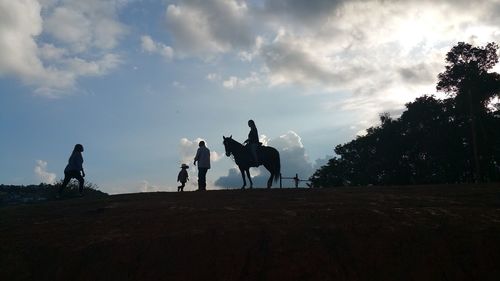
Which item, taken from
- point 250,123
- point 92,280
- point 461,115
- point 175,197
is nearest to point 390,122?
point 461,115

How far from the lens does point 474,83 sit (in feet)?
128

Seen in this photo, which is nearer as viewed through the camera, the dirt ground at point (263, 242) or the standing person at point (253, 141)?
the dirt ground at point (263, 242)

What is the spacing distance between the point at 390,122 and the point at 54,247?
3835 centimetres

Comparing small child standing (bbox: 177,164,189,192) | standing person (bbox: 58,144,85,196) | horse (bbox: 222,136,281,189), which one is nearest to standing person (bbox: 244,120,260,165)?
horse (bbox: 222,136,281,189)

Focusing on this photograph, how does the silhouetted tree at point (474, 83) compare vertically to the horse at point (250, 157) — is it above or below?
above

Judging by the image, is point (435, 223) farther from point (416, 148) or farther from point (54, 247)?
point (416, 148)

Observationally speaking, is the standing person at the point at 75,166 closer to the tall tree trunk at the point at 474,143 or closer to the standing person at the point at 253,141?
the standing person at the point at 253,141

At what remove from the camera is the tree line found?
124ft

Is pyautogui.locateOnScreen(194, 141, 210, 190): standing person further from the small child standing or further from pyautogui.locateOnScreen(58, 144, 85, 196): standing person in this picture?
pyautogui.locateOnScreen(58, 144, 85, 196): standing person

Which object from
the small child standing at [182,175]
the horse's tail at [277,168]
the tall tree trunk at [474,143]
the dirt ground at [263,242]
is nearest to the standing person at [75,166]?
the dirt ground at [263,242]

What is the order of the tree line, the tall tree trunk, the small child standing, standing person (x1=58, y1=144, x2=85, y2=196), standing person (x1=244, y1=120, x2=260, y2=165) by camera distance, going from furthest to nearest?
the tree line
the tall tree trunk
the small child standing
standing person (x1=244, y1=120, x2=260, y2=165)
standing person (x1=58, y1=144, x2=85, y2=196)

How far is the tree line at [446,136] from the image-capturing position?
3788 cm

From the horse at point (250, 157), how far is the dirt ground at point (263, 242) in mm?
5218

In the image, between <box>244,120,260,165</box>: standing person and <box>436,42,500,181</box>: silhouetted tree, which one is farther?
<box>436,42,500,181</box>: silhouetted tree
